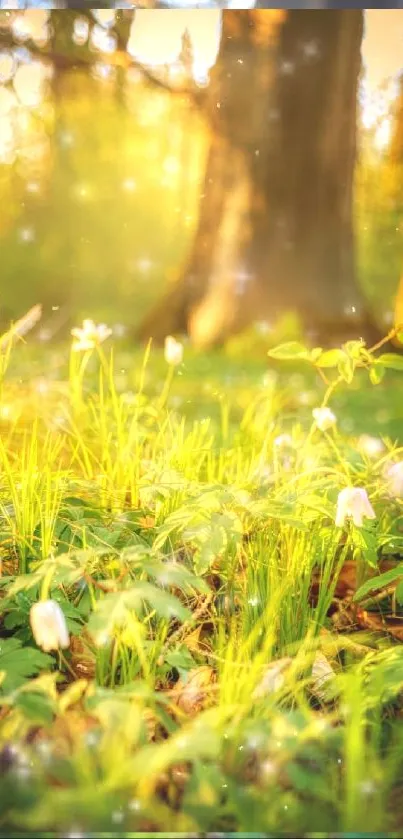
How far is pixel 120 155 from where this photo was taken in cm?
414

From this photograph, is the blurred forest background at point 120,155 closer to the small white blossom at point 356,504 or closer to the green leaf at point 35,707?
the small white blossom at point 356,504

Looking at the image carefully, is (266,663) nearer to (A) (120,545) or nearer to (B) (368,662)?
(B) (368,662)

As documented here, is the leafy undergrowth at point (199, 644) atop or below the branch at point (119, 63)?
below

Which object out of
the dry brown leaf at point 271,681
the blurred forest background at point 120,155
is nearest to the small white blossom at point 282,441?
the dry brown leaf at point 271,681

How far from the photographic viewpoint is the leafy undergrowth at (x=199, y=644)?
2.84ft

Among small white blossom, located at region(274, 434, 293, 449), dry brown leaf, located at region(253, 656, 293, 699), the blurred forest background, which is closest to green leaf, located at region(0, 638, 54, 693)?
dry brown leaf, located at region(253, 656, 293, 699)

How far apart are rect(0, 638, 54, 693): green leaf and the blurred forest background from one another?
151 centimetres

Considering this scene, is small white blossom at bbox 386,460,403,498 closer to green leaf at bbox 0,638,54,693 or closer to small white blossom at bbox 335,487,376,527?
small white blossom at bbox 335,487,376,527

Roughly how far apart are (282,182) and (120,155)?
1.18 m

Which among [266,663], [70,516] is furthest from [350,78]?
[266,663]

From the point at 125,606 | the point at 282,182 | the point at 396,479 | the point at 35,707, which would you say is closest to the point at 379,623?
the point at 396,479

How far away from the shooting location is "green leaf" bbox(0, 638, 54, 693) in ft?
3.45

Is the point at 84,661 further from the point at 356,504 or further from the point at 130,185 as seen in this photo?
the point at 130,185

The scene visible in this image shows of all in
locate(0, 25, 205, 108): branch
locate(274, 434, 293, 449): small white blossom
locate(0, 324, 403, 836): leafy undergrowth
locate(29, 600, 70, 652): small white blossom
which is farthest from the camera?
locate(0, 25, 205, 108): branch
